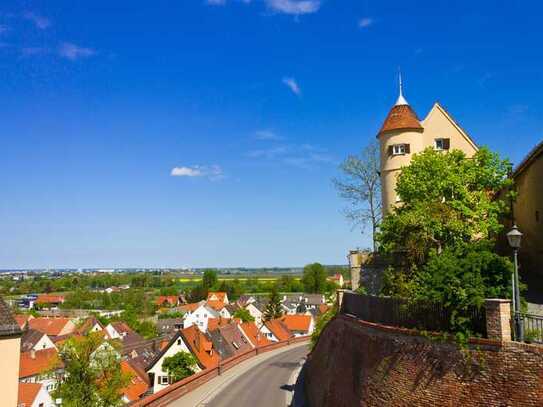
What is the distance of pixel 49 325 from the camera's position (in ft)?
343

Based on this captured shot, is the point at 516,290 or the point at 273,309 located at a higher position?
the point at 516,290

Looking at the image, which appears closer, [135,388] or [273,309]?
[135,388]

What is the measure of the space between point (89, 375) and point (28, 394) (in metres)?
17.4

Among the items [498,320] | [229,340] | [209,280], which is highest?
[498,320]

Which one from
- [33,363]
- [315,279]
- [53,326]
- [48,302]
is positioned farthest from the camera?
[48,302]

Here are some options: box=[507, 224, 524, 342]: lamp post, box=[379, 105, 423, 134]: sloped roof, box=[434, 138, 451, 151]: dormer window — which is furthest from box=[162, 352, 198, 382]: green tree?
box=[507, 224, 524, 342]: lamp post

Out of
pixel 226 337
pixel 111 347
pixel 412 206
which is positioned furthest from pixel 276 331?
pixel 412 206

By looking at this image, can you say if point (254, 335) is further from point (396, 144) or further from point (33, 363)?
point (396, 144)

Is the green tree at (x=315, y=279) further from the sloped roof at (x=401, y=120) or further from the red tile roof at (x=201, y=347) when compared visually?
the sloped roof at (x=401, y=120)

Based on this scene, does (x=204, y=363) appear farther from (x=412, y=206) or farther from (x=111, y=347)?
(x=412, y=206)

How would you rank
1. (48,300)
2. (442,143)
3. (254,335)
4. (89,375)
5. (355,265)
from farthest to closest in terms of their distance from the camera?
(48,300), (254,335), (442,143), (89,375), (355,265)

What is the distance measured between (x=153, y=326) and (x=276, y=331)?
1477 inches

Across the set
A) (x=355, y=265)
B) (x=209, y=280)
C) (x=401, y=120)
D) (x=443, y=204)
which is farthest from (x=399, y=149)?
(x=209, y=280)

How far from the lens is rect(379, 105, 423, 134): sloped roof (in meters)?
30.1
